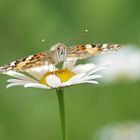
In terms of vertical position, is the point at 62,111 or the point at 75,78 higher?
the point at 75,78

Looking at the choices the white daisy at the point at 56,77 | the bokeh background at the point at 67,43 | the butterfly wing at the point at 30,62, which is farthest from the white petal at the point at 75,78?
the bokeh background at the point at 67,43

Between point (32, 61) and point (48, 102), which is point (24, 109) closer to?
point (48, 102)

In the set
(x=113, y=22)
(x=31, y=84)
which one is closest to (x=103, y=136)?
(x=31, y=84)

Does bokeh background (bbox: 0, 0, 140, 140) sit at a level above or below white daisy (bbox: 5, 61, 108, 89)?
above

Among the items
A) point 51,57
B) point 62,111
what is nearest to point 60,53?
point 51,57

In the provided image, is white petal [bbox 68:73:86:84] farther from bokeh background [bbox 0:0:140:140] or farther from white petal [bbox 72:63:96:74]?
bokeh background [bbox 0:0:140:140]

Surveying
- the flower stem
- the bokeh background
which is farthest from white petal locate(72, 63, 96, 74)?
the bokeh background

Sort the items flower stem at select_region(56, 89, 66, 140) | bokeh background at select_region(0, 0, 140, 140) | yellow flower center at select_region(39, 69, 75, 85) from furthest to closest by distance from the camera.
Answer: bokeh background at select_region(0, 0, 140, 140) → yellow flower center at select_region(39, 69, 75, 85) → flower stem at select_region(56, 89, 66, 140)

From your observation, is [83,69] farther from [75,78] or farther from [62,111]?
[62,111]
